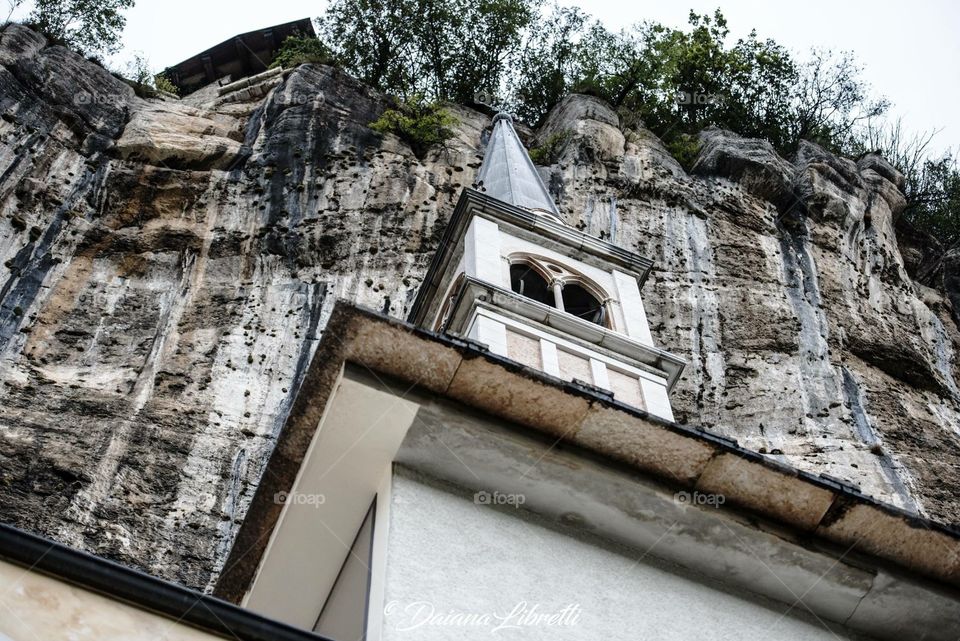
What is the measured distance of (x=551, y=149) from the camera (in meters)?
27.1

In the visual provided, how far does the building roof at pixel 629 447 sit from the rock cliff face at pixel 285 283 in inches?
358

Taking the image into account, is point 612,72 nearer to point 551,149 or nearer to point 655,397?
point 551,149

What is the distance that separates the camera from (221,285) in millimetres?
20875

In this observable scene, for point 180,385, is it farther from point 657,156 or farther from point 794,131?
point 794,131

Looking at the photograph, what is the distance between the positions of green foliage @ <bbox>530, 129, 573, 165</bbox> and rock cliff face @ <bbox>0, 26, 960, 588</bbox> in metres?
0.34

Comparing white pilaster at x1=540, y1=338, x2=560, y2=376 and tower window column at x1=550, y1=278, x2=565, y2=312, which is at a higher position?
tower window column at x1=550, y1=278, x2=565, y2=312

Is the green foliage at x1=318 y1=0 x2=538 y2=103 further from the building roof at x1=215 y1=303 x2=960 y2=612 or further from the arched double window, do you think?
the building roof at x1=215 y1=303 x2=960 y2=612

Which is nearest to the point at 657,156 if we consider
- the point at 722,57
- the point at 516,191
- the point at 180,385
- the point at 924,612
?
the point at 722,57

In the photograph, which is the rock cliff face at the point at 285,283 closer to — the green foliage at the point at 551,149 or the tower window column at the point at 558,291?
the green foliage at the point at 551,149

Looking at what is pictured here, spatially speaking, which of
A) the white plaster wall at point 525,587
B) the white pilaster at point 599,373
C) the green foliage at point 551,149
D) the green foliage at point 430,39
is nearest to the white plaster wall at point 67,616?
the white plaster wall at point 525,587

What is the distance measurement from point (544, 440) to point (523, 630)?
1.40 m

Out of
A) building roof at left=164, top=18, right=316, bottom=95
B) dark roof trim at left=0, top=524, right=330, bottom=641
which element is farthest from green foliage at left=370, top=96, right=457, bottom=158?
dark roof trim at left=0, top=524, right=330, bottom=641

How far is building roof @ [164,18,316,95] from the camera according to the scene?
1321 inches


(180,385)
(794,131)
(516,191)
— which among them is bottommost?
(180,385)
